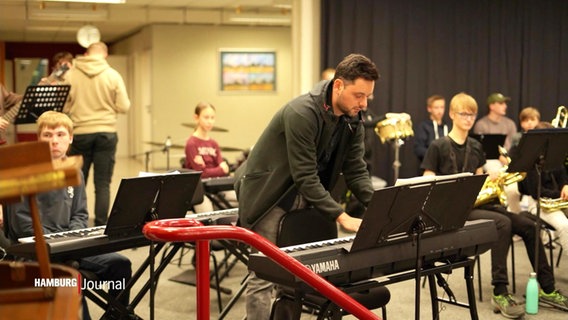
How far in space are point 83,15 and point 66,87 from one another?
22.0 ft

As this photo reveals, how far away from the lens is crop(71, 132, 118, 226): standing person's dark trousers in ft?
23.6

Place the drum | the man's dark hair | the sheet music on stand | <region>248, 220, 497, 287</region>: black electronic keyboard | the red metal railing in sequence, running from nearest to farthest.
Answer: the red metal railing
<region>248, 220, 497, 287</region>: black electronic keyboard
the man's dark hair
the sheet music on stand
the drum

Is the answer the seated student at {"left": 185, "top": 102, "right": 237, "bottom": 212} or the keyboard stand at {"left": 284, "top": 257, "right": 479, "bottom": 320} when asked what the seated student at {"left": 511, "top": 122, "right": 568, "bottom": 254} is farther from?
the seated student at {"left": 185, "top": 102, "right": 237, "bottom": 212}

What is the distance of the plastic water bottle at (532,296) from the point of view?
512cm

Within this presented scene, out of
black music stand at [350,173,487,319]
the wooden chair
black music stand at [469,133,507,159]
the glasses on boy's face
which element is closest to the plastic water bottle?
the glasses on boy's face

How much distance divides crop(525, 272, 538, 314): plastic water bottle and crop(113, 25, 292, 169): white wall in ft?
33.4

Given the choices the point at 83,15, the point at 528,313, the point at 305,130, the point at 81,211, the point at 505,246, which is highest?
the point at 83,15

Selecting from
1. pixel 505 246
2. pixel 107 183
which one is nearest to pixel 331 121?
pixel 505 246

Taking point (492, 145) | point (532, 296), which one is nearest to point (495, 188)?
point (532, 296)

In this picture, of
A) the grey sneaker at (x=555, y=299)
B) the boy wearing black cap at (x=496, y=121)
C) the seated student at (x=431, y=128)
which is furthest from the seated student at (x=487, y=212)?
the boy wearing black cap at (x=496, y=121)

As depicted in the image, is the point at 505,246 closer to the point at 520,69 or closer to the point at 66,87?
the point at 66,87

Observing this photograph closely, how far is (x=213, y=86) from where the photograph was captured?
14938 mm

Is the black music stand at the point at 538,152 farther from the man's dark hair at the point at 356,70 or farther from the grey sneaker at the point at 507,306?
the man's dark hair at the point at 356,70

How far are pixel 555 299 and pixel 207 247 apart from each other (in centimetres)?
349
